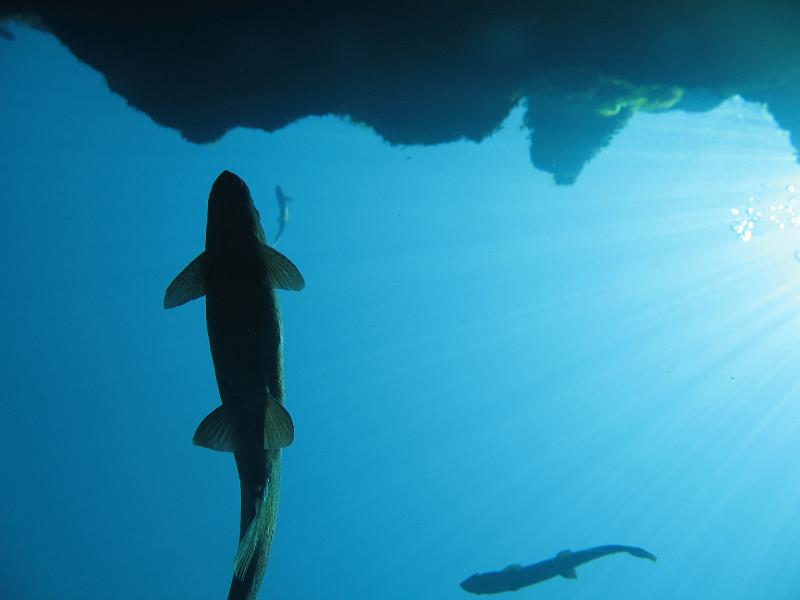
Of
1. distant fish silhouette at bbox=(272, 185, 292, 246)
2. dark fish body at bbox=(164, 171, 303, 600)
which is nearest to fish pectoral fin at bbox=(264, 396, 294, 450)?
dark fish body at bbox=(164, 171, 303, 600)

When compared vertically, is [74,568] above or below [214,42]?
below

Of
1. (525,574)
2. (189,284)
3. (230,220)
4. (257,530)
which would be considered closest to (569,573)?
(525,574)

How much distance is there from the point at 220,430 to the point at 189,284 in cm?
117

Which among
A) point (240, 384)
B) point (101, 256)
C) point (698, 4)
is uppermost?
point (101, 256)

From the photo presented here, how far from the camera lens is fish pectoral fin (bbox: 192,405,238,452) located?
125 inches

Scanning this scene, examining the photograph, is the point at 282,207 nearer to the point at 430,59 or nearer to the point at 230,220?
the point at 430,59

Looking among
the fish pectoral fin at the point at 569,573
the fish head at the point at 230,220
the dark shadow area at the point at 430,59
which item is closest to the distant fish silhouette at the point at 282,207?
the dark shadow area at the point at 430,59

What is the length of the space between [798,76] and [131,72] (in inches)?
525

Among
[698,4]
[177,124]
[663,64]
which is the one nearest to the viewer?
[698,4]

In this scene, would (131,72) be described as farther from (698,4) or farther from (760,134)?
(760,134)

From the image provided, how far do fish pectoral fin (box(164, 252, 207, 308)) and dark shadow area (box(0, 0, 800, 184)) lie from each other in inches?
243

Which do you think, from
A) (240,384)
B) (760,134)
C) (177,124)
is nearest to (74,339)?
(177,124)

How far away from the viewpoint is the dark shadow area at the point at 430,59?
7.44 meters

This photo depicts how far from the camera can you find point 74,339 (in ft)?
54.2
